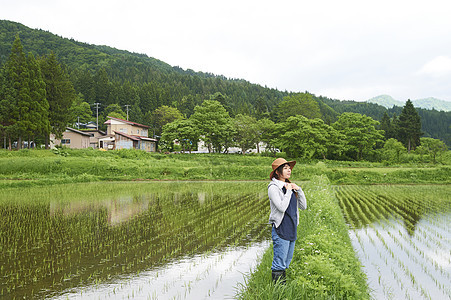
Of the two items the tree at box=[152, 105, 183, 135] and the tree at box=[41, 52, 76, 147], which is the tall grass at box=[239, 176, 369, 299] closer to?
the tree at box=[41, 52, 76, 147]

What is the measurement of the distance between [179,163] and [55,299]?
85.9 ft

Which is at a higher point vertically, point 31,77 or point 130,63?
point 130,63

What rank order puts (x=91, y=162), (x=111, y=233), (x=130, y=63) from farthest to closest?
(x=130, y=63), (x=91, y=162), (x=111, y=233)

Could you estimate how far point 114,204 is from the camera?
42.7ft

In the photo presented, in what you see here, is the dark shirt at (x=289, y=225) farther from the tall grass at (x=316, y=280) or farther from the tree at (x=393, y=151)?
the tree at (x=393, y=151)

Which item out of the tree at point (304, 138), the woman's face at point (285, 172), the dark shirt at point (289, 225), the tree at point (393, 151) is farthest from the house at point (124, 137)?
the dark shirt at point (289, 225)

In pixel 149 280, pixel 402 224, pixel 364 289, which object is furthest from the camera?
pixel 402 224

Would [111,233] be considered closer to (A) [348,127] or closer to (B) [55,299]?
(B) [55,299]

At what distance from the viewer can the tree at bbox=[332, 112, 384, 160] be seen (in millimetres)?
42750

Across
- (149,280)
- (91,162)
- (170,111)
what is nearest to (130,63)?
(170,111)

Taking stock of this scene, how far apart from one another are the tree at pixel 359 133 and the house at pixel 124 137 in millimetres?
28696

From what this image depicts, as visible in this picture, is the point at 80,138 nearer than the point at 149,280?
No

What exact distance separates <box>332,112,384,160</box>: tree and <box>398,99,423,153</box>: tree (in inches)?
441

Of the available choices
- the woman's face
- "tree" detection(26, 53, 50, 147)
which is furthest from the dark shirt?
"tree" detection(26, 53, 50, 147)
